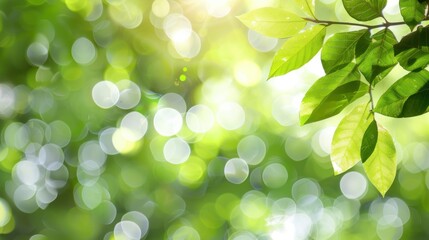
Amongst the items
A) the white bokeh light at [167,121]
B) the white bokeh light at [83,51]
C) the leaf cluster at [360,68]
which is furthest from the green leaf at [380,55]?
the white bokeh light at [167,121]

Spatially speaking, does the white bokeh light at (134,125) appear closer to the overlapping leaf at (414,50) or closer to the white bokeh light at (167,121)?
the white bokeh light at (167,121)

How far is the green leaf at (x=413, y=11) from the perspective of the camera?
555 mm

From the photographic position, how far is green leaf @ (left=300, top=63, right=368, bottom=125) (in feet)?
2.07

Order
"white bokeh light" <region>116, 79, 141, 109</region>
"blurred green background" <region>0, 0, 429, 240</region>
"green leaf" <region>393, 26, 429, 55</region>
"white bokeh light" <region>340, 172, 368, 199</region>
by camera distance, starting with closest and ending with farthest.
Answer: "green leaf" <region>393, 26, 429, 55</region>
"blurred green background" <region>0, 0, 429, 240</region>
"white bokeh light" <region>116, 79, 141, 109</region>
"white bokeh light" <region>340, 172, 368, 199</region>

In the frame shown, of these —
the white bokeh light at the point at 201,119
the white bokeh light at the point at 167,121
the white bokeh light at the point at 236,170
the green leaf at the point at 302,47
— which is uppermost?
the green leaf at the point at 302,47

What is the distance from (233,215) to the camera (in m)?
5.38

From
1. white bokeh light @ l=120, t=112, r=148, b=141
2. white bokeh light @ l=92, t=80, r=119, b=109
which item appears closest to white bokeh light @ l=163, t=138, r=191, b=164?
white bokeh light @ l=120, t=112, r=148, b=141

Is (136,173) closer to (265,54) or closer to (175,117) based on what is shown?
(175,117)

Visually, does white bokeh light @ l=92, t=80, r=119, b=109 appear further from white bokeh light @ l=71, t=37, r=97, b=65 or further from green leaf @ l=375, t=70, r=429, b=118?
green leaf @ l=375, t=70, r=429, b=118

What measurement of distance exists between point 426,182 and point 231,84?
7.97ft

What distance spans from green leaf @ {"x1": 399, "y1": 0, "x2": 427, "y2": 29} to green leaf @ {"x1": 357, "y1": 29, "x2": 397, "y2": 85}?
0.05m

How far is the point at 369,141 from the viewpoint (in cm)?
62

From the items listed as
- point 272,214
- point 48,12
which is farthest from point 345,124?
point 272,214

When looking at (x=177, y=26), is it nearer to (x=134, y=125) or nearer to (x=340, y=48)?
(x=134, y=125)
